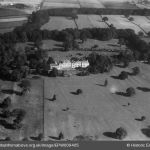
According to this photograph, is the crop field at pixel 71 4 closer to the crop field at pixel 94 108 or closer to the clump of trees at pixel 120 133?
the crop field at pixel 94 108

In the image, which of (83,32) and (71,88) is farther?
(83,32)

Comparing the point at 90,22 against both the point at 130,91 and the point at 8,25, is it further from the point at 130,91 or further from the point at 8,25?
the point at 130,91

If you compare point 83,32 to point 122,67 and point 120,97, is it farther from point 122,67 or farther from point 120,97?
point 120,97

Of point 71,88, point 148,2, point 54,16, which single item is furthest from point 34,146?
point 148,2

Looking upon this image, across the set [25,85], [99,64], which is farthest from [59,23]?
[25,85]

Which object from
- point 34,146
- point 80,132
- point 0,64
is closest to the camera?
point 34,146

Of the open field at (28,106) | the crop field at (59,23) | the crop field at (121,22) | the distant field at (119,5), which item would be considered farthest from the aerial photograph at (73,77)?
the distant field at (119,5)
